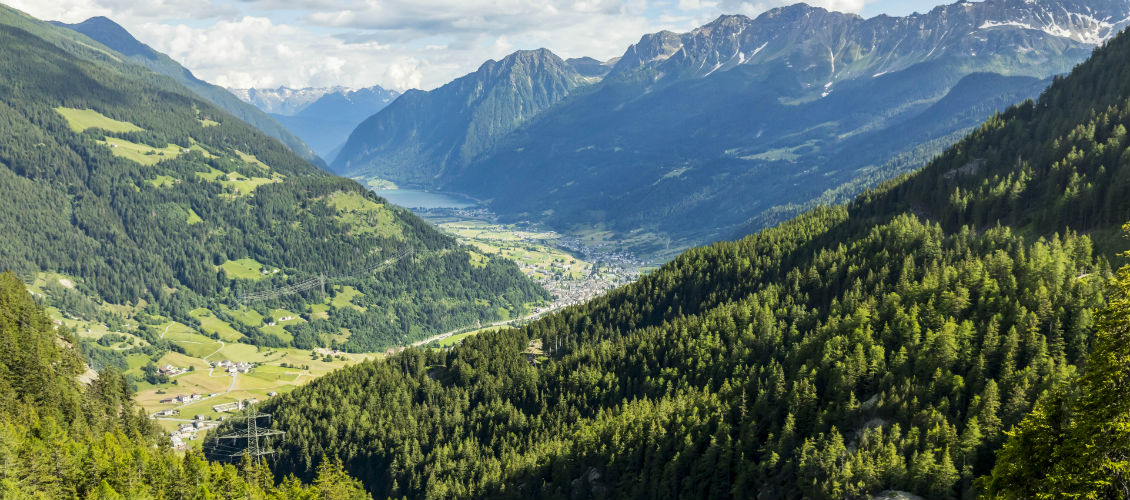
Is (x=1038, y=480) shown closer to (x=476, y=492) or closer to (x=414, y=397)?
(x=476, y=492)

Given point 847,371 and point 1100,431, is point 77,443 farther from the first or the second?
point 1100,431

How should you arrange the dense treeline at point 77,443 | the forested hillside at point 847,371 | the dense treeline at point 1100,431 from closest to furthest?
the dense treeline at point 1100,431
the dense treeline at point 77,443
the forested hillside at point 847,371

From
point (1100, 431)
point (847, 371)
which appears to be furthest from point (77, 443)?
point (1100, 431)

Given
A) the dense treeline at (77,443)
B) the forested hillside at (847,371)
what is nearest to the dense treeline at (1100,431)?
the forested hillside at (847,371)

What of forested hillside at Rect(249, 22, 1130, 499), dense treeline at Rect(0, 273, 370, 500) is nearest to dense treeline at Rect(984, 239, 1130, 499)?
forested hillside at Rect(249, 22, 1130, 499)

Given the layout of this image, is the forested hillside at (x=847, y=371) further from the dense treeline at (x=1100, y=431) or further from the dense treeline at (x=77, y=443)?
the dense treeline at (x=77, y=443)

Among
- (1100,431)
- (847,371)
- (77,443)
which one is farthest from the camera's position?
(847,371)
